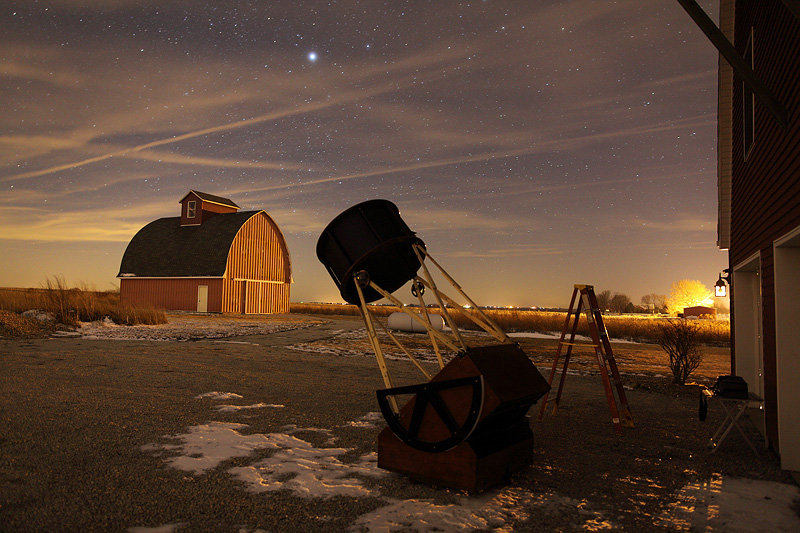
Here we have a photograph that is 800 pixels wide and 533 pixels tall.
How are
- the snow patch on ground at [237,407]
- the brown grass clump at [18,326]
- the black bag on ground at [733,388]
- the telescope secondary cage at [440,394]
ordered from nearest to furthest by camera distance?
1. the telescope secondary cage at [440,394]
2. the black bag on ground at [733,388]
3. the snow patch on ground at [237,407]
4. the brown grass clump at [18,326]

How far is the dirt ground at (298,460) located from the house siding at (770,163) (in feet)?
5.08

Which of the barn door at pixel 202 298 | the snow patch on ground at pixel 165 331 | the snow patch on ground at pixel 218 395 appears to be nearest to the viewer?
the snow patch on ground at pixel 218 395

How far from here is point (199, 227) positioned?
3619 centimetres

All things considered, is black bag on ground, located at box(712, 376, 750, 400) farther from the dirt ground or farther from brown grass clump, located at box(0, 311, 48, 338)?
brown grass clump, located at box(0, 311, 48, 338)

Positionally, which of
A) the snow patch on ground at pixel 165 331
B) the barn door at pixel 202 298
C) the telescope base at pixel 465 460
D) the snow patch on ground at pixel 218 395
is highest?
the barn door at pixel 202 298

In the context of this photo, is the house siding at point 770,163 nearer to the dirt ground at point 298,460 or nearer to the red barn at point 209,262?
the dirt ground at point 298,460

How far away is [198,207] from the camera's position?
37000 mm

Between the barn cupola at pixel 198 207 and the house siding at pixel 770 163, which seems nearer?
the house siding at pixel 770 163

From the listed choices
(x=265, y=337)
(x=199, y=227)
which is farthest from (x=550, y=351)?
(x=199, y=227)

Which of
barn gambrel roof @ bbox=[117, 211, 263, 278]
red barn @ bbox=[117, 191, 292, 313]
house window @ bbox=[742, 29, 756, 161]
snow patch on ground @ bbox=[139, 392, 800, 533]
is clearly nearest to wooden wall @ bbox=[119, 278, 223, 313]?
red barn @ bbox=[117, 191, 292, 313]

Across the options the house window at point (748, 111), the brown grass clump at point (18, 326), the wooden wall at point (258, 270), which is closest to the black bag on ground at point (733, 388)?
the house window at point (748, 111)

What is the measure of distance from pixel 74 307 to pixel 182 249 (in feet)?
51.2

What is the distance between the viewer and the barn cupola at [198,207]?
3694 centimetres

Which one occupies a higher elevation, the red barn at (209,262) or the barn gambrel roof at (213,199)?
the barn gambrel roof at (213,199)
